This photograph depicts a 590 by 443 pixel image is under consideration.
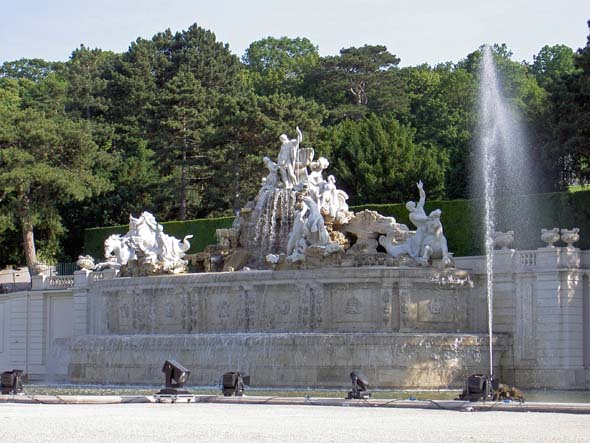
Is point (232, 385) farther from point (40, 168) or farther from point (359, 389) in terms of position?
point (40, 168)

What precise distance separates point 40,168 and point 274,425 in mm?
40609

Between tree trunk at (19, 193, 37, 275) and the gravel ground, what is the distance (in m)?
35.4

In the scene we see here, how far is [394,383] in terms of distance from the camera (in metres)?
39.6

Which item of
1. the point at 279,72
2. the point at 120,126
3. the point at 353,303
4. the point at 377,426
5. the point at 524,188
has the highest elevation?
the point at 279,72

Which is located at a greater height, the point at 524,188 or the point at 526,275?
the point at 524,188

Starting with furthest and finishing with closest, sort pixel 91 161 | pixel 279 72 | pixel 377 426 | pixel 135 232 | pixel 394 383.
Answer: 1. pixel 279 72
2. pixel 91 161
3. pixel 135 232
4. pixel 394 383
5. pixel 377 426

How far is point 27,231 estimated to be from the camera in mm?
64625

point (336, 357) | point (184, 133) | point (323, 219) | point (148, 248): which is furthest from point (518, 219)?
point (184, 133)

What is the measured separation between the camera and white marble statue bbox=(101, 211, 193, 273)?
47.9 metres

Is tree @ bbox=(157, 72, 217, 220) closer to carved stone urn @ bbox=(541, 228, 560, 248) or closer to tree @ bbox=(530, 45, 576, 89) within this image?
carved stone urn @ bbox=(541, 228, 560, 248)

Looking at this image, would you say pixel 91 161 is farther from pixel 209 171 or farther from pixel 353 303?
pixel 353 303

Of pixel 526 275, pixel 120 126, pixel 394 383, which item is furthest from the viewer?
pixel 120 126

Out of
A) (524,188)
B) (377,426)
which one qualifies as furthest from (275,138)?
(377,426)

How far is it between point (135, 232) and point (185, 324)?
6.63 m
